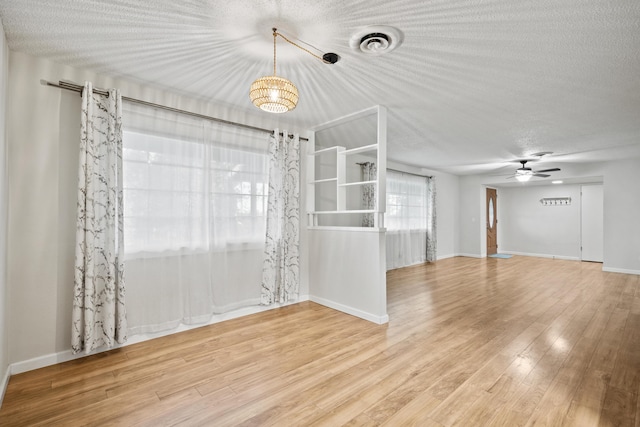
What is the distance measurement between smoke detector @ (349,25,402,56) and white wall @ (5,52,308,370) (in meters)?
2.52

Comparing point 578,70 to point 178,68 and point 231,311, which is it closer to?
point 178,68

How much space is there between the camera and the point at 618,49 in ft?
7.47

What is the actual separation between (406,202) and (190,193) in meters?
5.48

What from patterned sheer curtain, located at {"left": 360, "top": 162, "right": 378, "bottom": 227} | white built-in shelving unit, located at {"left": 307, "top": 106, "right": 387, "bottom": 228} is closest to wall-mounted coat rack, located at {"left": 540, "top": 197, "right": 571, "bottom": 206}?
patterned sheer curtain, located at {"left": 360, "top": 162, "right": 378, "bottom": 227}

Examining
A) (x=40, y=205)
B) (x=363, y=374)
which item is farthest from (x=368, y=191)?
(x=40, y=205)

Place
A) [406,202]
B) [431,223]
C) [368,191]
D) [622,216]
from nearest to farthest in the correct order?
[368,191], [622,216], [406,202], [431,223]

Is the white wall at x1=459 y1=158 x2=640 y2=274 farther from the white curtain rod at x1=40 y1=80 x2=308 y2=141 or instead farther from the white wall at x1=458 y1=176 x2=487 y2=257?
the white curtain rod at x1=40 y1=80 x2=308 y2=141

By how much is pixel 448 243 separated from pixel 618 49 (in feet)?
23.7

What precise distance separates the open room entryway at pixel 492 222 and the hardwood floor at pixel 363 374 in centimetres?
560

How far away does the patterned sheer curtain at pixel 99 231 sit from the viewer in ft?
8.35

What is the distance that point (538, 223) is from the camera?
9.16 metres

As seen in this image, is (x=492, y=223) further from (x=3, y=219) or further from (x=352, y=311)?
(x=3, y=219)

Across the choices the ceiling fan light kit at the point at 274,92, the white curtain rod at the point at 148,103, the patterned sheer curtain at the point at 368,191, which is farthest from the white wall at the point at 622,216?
the ceiling fan light kit at the point at 274,92

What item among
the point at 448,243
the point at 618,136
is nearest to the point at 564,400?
the point at 618,136
